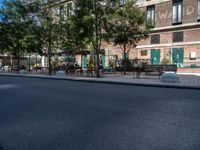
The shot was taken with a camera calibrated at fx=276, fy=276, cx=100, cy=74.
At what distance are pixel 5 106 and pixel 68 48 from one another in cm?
2397

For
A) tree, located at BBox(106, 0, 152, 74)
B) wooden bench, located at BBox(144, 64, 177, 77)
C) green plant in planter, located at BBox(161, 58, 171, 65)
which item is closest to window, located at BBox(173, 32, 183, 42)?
green plant in planter, located at BBox(161, 58, 171, 65)

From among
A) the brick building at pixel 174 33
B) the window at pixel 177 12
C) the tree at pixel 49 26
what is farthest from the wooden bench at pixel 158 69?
the window at pixel 177 12

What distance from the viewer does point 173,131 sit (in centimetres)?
574

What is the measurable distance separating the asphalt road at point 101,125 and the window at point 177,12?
29664 millimetres

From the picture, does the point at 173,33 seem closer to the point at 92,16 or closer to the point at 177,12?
the point at 177,12

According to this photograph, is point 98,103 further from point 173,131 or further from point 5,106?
point 173,131

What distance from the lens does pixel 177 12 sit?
122ft

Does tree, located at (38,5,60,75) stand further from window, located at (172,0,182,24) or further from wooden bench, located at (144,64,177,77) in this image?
window, located at (172,0,182,24)

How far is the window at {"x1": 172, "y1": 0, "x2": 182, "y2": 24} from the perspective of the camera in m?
37.0

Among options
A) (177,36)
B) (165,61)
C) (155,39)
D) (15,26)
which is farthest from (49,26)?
(177,36)

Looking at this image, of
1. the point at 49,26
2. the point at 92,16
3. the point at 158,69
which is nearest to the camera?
the point at 158,69

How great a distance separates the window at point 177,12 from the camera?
3697 cm

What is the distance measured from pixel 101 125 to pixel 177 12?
34.0 m

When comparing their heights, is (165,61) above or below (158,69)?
above
